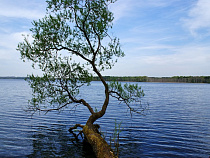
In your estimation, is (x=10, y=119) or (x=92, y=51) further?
(x=10, y=119)

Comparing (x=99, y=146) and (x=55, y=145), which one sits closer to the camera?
(x=99, y=146)

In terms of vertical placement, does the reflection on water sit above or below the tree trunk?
below

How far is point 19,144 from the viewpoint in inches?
734

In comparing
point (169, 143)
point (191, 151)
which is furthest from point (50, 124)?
point (191, 151)

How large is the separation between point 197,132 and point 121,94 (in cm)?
1258

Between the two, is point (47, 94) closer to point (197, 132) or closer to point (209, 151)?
point (209, 151)

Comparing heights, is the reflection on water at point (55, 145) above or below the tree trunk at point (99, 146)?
below

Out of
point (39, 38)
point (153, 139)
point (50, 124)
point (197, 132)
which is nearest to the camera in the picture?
point (39, 38)

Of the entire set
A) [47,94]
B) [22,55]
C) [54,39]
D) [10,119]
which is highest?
[54,39]

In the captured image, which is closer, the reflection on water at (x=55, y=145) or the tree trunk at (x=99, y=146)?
the tree trunk at (x=99, y=146)

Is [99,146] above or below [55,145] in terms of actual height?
above

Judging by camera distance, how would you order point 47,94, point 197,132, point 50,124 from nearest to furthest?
point 47,94 → point 197,132 → point 50,124

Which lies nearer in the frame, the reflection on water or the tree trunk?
the tree trunk

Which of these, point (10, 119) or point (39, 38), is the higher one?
point (39, 38)
